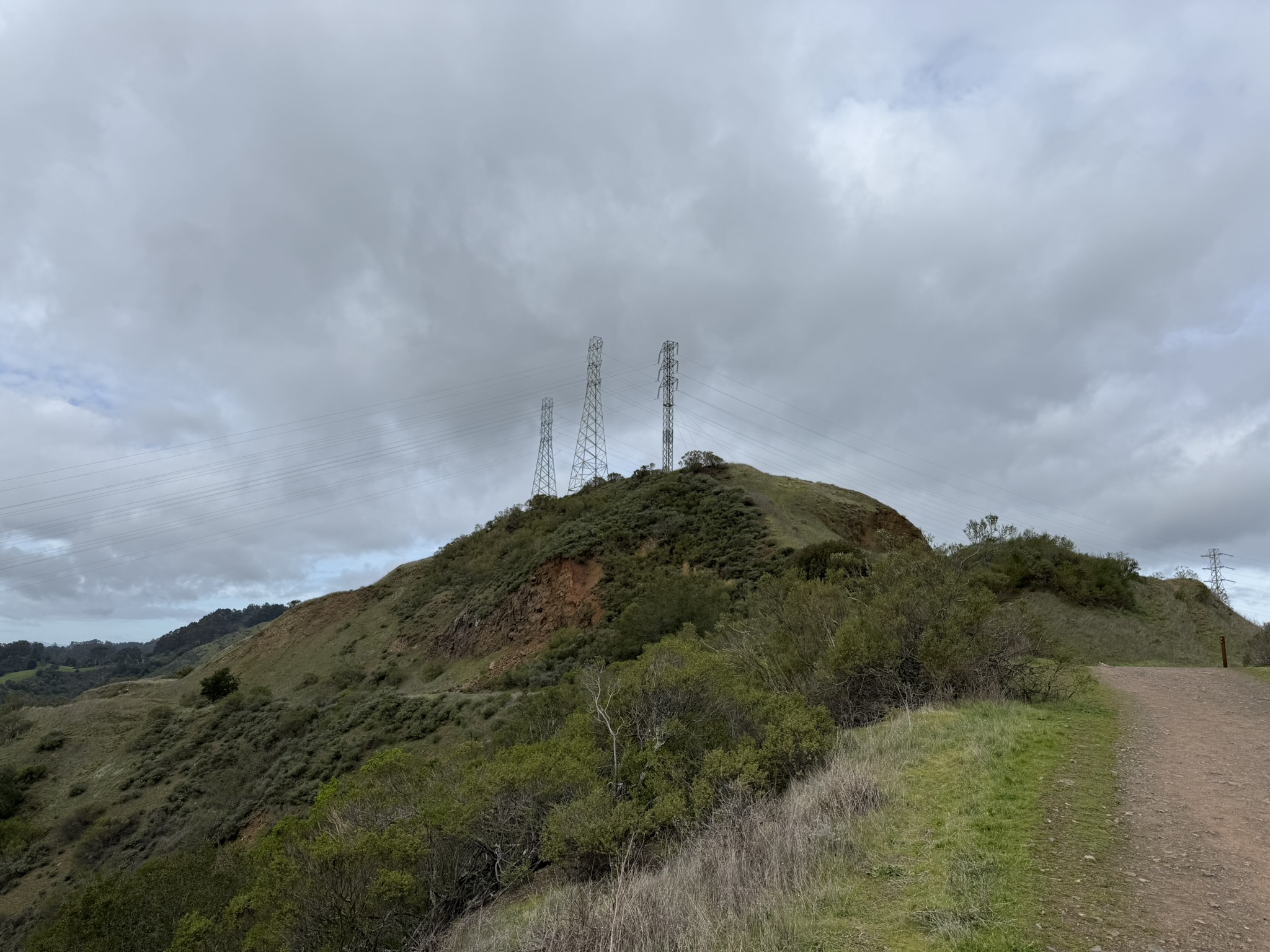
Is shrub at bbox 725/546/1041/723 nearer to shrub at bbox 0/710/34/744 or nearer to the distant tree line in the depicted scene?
shrub at bbox 0/710/34/744

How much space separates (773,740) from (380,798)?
15.9 ft

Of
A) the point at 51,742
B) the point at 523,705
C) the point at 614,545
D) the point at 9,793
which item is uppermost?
the point at 614,545

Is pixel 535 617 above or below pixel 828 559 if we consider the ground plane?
below

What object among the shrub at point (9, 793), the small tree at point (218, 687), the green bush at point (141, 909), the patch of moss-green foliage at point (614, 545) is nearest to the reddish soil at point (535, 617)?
the patch of moss-green foliage at point (614, 545)

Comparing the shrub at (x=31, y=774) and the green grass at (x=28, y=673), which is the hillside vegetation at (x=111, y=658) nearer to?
the green grass at (x=28, y=673)

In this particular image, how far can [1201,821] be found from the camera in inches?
252

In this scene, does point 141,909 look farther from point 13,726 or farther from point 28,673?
point 28,673

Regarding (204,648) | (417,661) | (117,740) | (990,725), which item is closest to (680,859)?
(990,725)

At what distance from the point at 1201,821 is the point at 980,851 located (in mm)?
2391

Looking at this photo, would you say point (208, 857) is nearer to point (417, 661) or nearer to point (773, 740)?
point (773, 740)

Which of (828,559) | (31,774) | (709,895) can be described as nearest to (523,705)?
(828,559)

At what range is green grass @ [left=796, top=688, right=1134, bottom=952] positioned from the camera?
185 inches

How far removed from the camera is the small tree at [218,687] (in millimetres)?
46594

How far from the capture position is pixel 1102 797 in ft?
23.7
